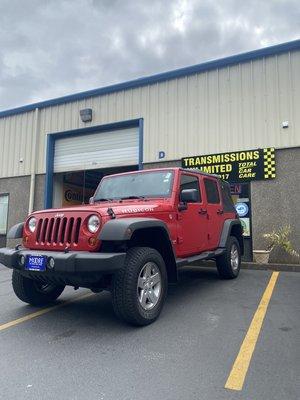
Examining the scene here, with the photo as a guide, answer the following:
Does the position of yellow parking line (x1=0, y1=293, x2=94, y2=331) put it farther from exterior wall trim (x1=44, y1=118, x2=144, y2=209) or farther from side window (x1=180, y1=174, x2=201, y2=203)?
exterior wall trim (x1=44, y1=118, x2=144, y2=209)

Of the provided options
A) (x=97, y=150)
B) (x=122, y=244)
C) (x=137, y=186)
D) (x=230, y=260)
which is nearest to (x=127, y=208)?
(x=122, y=244)

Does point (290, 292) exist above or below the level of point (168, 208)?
below

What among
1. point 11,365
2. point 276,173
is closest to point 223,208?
point 276,173

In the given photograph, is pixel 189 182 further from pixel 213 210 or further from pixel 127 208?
pixel 127 208

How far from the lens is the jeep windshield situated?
5.51 meters

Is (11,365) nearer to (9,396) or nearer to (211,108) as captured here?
(9,396)

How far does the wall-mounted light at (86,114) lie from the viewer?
13.1 metres

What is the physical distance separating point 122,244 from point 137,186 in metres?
1.67

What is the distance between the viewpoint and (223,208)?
24.1ft

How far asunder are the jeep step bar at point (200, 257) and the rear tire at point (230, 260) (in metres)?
0.26

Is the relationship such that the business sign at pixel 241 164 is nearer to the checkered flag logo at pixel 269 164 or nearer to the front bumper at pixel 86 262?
the checkered flag logo at pixel 269 164

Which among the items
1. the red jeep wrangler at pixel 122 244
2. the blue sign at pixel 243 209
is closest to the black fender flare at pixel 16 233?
the red jeep wrangler at pixel 122 244

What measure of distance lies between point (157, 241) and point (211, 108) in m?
7.32

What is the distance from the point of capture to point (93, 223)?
4.20 metres
